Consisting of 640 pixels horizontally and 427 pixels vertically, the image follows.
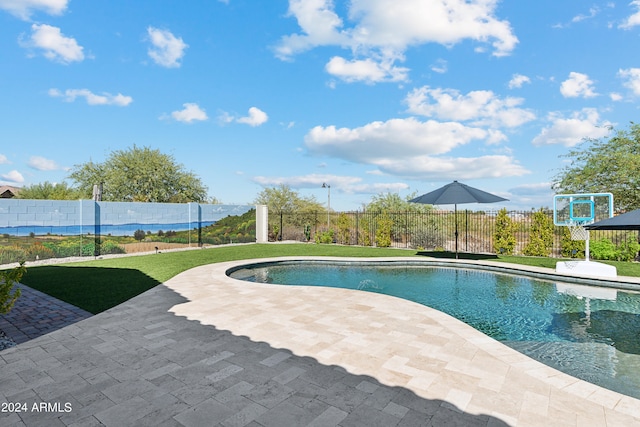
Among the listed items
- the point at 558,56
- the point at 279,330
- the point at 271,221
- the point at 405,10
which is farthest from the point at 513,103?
the point at 271,221

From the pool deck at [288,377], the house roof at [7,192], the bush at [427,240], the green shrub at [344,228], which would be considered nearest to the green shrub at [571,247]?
the bush at [427,240]

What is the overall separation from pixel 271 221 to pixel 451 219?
42.0ft

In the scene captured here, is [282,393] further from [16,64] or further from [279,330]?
[16,64]

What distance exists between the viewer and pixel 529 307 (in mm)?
7000

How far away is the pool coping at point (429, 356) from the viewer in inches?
111

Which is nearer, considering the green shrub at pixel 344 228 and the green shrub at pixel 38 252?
the green shrub at pixel 38 252

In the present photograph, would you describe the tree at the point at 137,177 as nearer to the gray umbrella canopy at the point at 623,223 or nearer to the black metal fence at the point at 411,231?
the black metal fence at the point at 411,231

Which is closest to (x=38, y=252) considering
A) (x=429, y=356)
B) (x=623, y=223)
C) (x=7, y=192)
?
(x=429, y=356)

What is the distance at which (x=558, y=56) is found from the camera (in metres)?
10.6

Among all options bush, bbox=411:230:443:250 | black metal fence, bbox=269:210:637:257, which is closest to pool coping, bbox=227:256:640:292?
black metal fence, bbox=269:210:637:257

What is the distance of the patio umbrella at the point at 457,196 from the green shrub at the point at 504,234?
2.78 meters

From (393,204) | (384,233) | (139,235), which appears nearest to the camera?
(139,235)

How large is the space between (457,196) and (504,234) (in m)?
4.38

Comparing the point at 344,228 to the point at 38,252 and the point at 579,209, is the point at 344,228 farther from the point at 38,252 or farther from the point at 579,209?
the point at 38,252
